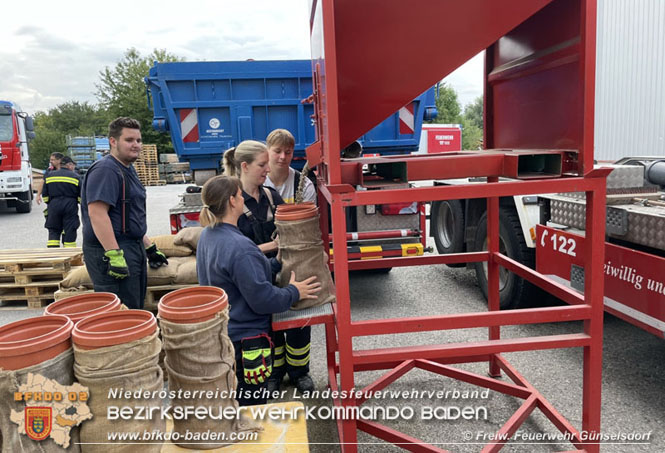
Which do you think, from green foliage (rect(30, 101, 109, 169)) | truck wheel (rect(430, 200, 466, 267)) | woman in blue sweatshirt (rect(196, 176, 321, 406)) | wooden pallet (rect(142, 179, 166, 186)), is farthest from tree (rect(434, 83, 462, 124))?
woman in blue sweatshirt (rect(196, 176, 321, 406))

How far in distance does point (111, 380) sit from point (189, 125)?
15.1ft

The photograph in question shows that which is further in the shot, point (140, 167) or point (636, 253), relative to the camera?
point (140, 167)

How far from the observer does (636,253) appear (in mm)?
3008

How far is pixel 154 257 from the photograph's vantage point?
425 cm

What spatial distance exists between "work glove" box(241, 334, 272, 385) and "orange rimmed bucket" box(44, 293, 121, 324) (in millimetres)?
1006

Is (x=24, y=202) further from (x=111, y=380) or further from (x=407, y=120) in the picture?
(x=111, y=380)

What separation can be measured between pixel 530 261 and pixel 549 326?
63 centimetres

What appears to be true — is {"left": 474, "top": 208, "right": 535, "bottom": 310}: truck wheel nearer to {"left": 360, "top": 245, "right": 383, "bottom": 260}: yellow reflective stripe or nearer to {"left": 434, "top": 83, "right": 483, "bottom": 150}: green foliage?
{"left": 360, "top": 245, "right": 383, "bottom": 260}: yellow reflective stripe

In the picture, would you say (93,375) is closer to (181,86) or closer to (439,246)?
(181,86)

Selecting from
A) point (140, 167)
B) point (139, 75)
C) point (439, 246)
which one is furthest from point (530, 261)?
point (139, 75)

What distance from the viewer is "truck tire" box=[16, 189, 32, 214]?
15031 mm

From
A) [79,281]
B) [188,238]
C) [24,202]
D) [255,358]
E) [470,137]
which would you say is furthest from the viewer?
[470,137]

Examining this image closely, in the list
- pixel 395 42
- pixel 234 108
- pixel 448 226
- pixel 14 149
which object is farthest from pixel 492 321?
pixel 14 149

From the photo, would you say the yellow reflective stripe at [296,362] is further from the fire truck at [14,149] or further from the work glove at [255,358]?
the fire truck at [14,149]
